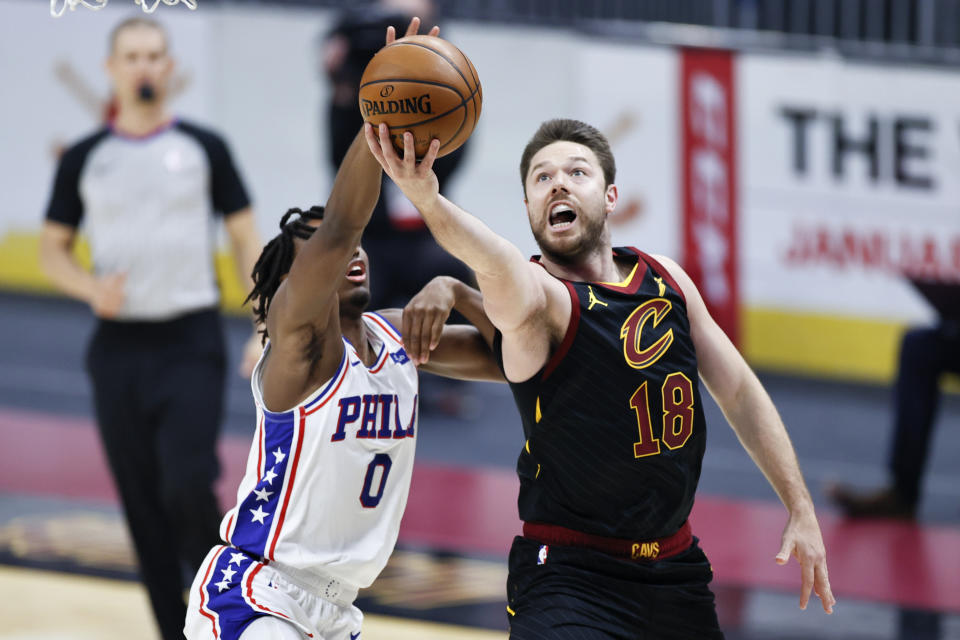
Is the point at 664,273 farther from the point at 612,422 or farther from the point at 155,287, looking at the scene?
the point at 155,287

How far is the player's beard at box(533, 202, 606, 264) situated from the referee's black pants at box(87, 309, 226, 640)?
2.18 m

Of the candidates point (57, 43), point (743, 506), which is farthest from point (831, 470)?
point (57, 43)

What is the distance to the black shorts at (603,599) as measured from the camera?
13.3 ft

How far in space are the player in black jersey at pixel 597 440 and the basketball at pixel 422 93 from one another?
1.82 ft

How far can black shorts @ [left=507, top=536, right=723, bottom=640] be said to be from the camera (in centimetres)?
406

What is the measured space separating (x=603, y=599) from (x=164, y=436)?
8.09 ft

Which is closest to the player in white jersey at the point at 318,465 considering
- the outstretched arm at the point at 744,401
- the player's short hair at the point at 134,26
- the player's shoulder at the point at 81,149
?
the outstretched arm at the point at 744,401

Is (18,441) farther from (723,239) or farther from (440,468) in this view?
(723,239)

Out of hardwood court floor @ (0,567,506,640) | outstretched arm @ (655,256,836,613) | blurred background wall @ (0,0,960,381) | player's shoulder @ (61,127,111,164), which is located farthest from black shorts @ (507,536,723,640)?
blurred background wall @ (0,0,960,381)

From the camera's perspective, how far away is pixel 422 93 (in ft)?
11.8

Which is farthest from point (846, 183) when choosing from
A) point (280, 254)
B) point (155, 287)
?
point (280, 254)

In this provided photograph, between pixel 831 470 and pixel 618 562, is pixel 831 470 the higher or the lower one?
the lower one

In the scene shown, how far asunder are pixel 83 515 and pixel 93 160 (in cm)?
270

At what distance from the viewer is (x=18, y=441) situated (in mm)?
9773
